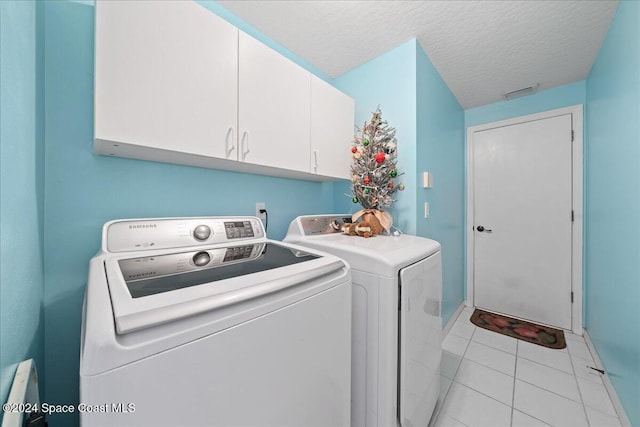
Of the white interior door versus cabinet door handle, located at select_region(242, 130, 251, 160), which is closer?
cabinet door handle, located at select_region(242, 130, 251, 160)

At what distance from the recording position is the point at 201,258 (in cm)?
91

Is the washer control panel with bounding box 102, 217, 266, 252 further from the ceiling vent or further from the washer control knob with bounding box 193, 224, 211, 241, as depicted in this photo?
the ceiling vent

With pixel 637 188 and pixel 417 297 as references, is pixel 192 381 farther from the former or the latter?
pixel 637 188

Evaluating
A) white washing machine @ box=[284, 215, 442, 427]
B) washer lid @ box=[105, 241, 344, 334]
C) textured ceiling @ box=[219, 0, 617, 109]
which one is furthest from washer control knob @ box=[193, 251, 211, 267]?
textured ceiling @ box=[219, 0, 617, 109]

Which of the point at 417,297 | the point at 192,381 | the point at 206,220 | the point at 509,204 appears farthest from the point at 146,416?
the point at 509,204

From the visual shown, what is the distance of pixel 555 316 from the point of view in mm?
2404

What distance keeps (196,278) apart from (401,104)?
5.93ft

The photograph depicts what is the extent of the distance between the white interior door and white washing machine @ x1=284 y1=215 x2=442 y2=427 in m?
2.23

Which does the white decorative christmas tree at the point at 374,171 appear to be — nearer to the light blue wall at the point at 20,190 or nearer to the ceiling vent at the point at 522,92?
the light blue wall at the point at 20,190

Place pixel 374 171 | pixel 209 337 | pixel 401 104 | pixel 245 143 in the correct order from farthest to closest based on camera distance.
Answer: pixel 401 104
pixel 374 171
pixel 245 143
pixel 209 337

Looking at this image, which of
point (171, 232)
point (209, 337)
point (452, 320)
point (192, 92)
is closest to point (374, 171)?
point (192, 92)

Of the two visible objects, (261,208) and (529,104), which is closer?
(261,208)

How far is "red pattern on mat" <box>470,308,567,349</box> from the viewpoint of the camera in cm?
215

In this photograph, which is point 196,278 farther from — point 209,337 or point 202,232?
point 202,232
